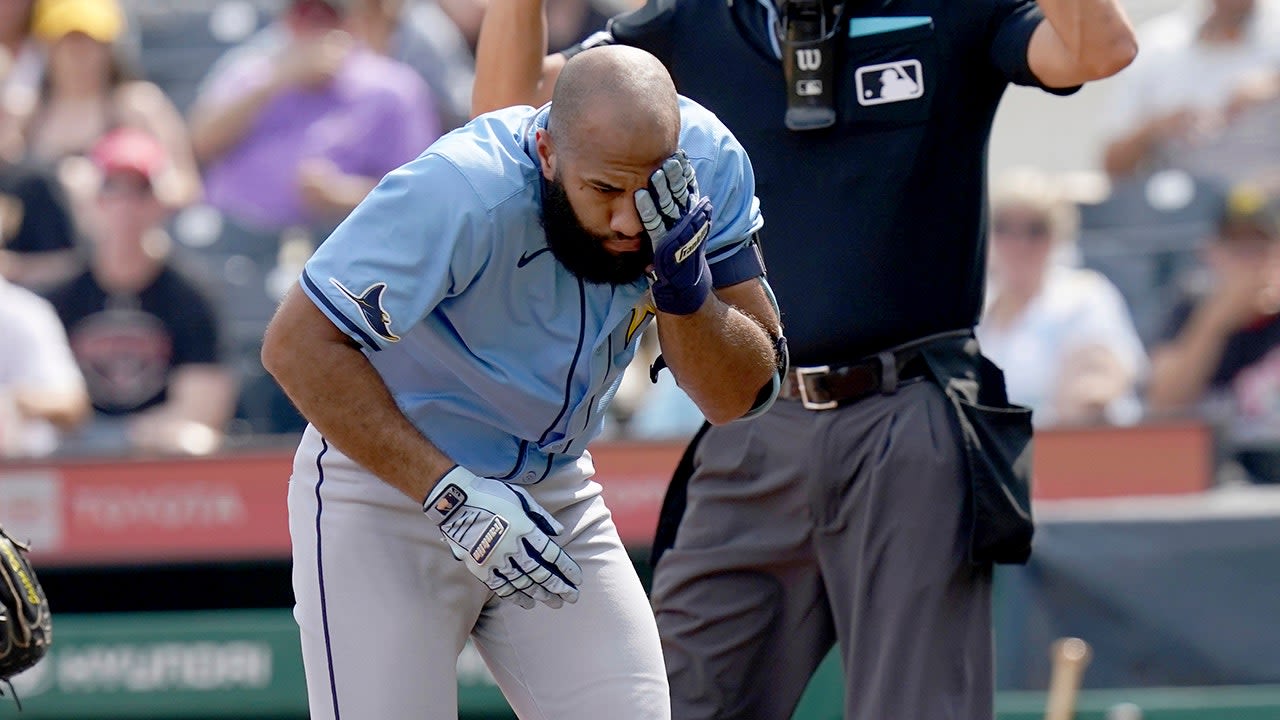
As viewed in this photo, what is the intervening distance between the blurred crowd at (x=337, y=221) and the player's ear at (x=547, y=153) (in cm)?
271

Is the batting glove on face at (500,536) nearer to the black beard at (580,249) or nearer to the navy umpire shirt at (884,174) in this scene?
the black beard at (580,249)

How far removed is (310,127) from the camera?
7.18 m

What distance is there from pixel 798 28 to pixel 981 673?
123 cm

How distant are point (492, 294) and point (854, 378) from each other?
2.64 feet

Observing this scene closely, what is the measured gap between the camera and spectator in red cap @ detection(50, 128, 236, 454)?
618 cm

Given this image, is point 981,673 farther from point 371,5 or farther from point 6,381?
point 371,5

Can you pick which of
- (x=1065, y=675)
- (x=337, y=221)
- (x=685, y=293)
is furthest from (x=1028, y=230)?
(x=685, y=293)

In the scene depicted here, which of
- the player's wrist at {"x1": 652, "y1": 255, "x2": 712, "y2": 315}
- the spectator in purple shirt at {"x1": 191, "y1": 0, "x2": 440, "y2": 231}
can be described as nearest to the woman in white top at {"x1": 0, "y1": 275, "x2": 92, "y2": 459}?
the spectator in purple shirt at {"x1": 191, "y1": 0, "x2": 440, "y2": 231}

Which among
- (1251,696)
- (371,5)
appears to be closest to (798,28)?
(1251,696)

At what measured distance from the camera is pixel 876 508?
3291 millimetres

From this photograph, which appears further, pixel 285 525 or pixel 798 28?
pixel 285 525

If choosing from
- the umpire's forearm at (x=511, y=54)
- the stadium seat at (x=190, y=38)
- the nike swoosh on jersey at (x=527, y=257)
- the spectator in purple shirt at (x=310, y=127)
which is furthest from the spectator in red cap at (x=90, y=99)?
the nike swoosh on jersey at (x=527, y=257)

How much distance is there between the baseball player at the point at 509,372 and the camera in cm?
269

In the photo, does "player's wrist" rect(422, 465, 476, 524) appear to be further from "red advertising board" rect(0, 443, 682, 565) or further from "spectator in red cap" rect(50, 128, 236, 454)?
"spectator in red cap" rect(50, 128, 236, 454)
